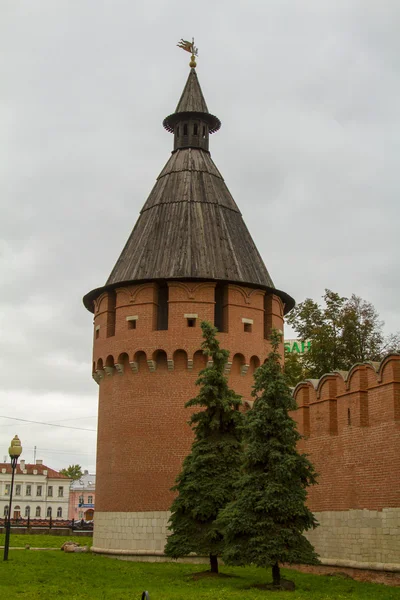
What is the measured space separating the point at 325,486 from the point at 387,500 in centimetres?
264

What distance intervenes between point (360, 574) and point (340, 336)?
15677mm

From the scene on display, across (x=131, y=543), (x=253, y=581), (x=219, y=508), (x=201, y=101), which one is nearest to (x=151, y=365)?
(x=131, y=543)

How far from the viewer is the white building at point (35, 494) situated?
8419cm

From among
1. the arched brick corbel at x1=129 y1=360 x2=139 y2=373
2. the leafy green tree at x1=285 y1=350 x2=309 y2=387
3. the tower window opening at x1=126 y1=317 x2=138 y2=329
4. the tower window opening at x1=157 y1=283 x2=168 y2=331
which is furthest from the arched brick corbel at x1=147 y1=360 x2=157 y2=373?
the leafy green tree at x1=285 y1=350 x2=309 y2=387

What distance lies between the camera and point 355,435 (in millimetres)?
17641

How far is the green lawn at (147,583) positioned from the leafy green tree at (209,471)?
86 centimetres

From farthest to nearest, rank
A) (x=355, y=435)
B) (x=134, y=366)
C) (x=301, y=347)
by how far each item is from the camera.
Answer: (x=301, y=347) → (x=134, y=366) → (x=355, y=435)

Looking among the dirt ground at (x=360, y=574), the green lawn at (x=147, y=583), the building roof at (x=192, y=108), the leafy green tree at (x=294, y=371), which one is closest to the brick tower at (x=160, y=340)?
the green lawn at (x=147, y=583)

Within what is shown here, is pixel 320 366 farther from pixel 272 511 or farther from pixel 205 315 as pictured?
pixel 272 511

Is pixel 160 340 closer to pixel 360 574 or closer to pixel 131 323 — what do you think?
pixel 131 323

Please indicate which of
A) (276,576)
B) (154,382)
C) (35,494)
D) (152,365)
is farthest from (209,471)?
(35,494)

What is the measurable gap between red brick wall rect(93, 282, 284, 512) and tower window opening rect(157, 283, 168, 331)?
19.9 inches

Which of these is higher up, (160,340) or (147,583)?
(160,340)

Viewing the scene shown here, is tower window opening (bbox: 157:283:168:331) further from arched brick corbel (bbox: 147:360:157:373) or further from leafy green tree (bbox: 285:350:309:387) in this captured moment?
leafy green tree (bbox: 285:350:309:387)
